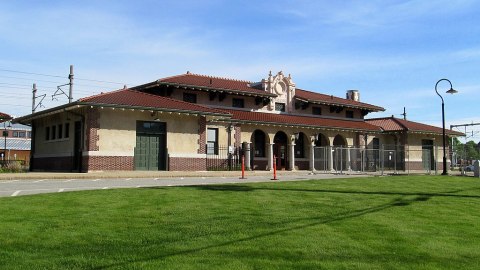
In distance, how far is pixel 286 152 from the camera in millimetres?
37938

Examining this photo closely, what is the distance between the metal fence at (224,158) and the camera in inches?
1250

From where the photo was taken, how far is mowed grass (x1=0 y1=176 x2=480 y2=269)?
568cm

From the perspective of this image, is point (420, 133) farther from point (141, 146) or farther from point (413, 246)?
point (413, 246)

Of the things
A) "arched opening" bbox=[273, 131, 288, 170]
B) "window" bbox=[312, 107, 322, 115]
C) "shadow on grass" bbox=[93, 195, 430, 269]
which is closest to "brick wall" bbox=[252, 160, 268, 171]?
"arched opening" bbox=[273, 131, 288, 170]

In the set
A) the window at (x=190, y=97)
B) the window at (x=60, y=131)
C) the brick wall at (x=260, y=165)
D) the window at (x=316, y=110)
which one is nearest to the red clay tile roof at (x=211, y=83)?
the window at (x=190, y=97)

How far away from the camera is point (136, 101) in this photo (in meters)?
27.0

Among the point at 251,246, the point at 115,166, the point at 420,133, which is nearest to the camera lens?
the point at 251,246

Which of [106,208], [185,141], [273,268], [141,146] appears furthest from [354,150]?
[273,268]

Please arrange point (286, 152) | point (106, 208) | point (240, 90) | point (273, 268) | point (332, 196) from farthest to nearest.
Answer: point (286, 152), point (240, 90), point (332, 196), point (106, 208), point (273, 268)

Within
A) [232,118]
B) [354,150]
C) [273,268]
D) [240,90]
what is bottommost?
[273,268]

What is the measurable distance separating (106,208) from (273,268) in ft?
16.0

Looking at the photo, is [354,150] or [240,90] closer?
[354,150]

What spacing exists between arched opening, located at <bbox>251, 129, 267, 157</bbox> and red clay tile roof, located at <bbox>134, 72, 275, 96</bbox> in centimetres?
301

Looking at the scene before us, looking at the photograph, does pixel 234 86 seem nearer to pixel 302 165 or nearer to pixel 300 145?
pixel 300 145
